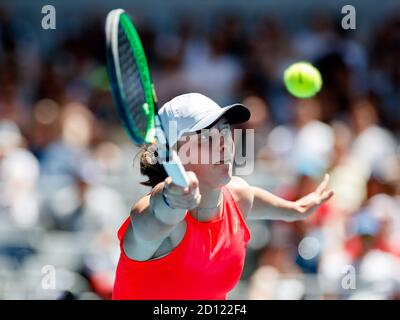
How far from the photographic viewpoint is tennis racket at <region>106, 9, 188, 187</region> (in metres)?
3.37

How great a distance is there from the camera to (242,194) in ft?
14.4

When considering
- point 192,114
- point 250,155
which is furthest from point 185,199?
point 250,155

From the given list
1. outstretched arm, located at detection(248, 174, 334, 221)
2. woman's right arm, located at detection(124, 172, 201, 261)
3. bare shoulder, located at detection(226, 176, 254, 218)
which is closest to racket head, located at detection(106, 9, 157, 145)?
woman's right arm, located at detection(124, 172, 201, 261)

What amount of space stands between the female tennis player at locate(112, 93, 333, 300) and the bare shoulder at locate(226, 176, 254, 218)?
222 millimetres

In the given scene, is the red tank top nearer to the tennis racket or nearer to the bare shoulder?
the bare shoulder

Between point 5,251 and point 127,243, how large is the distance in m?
3.50

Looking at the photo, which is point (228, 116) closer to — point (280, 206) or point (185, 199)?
point (185, 199)

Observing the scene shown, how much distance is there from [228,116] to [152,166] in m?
0.44

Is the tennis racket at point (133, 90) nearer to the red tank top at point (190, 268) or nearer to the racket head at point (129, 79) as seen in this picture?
the racket head at point (129, 79)

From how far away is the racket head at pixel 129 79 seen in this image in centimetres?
338

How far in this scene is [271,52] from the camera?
341 inches
